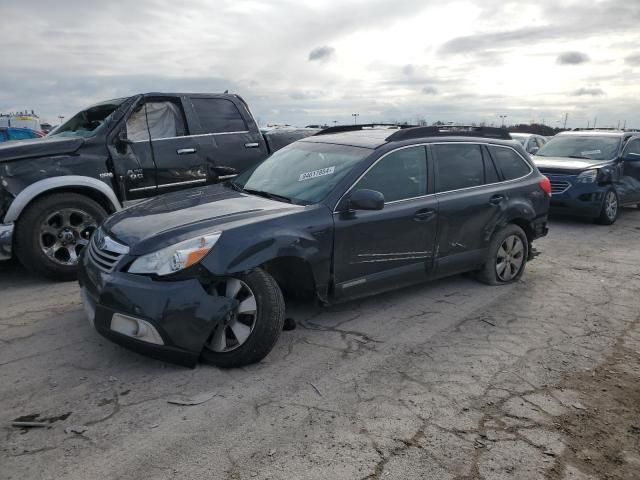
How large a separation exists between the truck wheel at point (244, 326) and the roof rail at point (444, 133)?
2.07 m

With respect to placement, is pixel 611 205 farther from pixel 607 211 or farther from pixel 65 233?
pixel 65 233

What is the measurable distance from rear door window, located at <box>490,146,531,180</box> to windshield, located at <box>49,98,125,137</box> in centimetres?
441

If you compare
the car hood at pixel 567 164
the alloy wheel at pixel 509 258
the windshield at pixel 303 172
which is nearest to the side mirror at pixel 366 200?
the windshield at pixel 303 172

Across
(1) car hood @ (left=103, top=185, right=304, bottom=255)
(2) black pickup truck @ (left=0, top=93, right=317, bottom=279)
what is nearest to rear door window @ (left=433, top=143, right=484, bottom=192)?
(1) car hood @ (left=103, top=185, right=304, bottom=255)

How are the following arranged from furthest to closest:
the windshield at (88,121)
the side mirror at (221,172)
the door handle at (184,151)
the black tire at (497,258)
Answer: the side mirror at (221,172) < the door handle at (184,151) < the windshield at (88,121) < the black tire at (497,258)

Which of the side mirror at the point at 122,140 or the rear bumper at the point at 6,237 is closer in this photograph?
the rear bumper at the point at 6,237

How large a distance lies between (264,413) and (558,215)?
917 cm

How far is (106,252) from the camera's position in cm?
379

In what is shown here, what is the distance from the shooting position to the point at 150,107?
6.36m

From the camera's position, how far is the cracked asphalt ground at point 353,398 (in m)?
2.71

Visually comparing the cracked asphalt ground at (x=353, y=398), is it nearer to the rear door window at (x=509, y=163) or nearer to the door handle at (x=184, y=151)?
the rear door window at (x=509, y=163)

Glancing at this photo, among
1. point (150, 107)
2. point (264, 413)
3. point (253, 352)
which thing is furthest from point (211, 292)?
point (150, 107)

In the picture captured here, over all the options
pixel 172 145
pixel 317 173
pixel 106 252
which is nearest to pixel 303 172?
pixel 317 173

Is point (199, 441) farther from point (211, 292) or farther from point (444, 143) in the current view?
point (444, 143)
